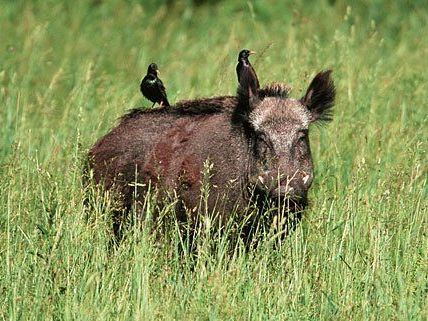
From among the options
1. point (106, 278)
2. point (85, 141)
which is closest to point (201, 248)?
point (106, 278)

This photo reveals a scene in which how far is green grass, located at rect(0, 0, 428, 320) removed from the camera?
5523mm

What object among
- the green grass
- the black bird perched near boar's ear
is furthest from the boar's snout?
the black bird perched near boar's ear

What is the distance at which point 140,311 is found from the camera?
5.32 metres

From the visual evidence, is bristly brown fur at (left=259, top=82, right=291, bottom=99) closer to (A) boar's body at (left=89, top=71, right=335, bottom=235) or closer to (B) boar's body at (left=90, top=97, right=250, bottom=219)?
(A) boar's body at (left=89, top=71, right=335, bottom=235)

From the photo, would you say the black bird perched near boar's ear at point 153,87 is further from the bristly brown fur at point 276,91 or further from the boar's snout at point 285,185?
the boar's snout at point 285,185

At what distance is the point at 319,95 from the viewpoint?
7.33m

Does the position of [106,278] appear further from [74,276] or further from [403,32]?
[403,32]

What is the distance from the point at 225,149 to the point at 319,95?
0.72 meters

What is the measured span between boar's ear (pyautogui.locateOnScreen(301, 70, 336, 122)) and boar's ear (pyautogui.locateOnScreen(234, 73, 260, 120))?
322 mm

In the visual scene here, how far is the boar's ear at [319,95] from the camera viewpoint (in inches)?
287

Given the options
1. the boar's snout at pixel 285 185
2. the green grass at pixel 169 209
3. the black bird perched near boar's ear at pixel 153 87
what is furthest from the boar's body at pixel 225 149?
the black bird perched near boar's ear at pixel 153 87

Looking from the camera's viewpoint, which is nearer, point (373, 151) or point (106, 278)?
point (106, 278)

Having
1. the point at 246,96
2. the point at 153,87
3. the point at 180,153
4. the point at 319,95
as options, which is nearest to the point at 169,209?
the point at 180,153

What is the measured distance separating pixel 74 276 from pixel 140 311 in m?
0.44
